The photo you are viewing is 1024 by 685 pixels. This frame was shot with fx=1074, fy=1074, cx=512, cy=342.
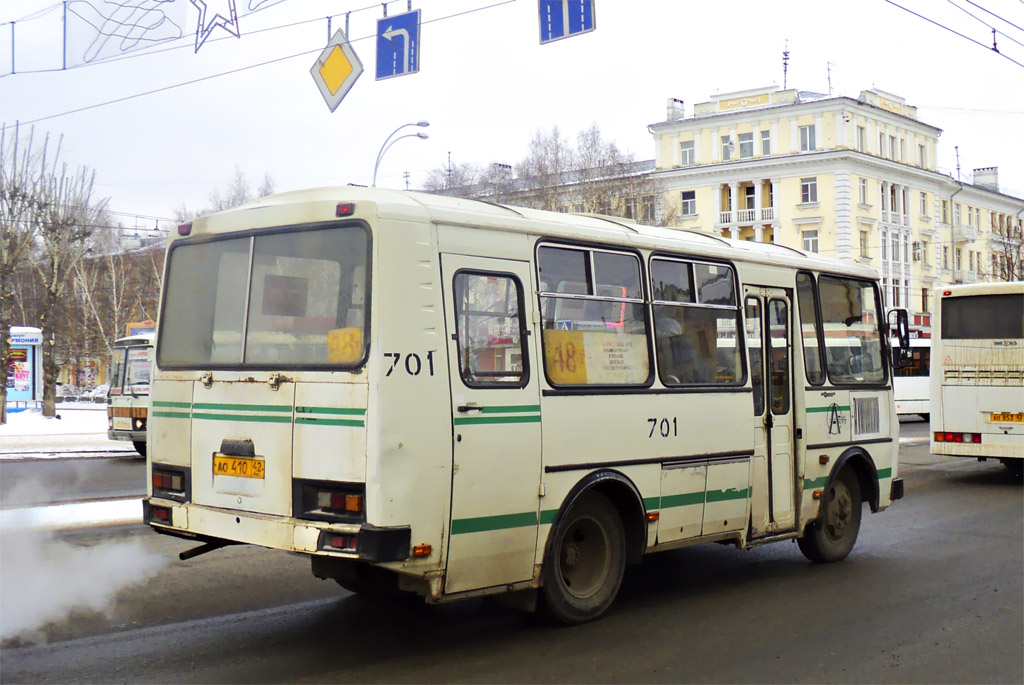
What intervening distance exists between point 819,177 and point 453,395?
65665mm

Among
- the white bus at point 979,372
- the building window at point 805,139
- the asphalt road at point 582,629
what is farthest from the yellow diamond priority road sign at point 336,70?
the building window at point 805,139

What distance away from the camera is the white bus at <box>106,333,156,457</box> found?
21.4m

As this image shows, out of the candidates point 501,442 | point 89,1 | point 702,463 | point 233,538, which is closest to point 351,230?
point 501,442

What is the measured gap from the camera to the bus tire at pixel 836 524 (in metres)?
9.72

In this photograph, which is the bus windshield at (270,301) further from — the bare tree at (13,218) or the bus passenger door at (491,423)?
the bare tree at (13,218)

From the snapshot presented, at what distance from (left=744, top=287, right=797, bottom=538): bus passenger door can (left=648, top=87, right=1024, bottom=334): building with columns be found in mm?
56752

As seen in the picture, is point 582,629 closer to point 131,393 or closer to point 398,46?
point 398,46

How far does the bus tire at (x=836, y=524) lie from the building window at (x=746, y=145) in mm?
62578

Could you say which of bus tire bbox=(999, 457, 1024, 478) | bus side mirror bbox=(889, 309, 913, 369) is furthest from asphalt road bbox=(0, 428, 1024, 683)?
bus tire bbox=(999, 457, 1024, 478)

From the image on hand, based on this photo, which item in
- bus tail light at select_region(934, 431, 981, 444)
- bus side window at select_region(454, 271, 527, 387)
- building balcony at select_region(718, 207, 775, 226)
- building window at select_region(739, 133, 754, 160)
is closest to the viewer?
bus side window at select_region(454, 271, 527, 387)

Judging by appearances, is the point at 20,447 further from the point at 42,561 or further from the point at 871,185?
the point at 871,185

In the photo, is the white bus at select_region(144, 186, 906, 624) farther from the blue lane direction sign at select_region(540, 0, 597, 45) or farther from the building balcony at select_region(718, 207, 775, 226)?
the building balcony at select_region(718, 207, 775, 226)

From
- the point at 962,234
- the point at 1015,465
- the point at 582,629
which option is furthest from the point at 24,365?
the point at 962,234

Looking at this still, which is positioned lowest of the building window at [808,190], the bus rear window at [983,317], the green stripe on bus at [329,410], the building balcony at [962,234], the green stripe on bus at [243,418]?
the green stripe on bus at [243,418]
